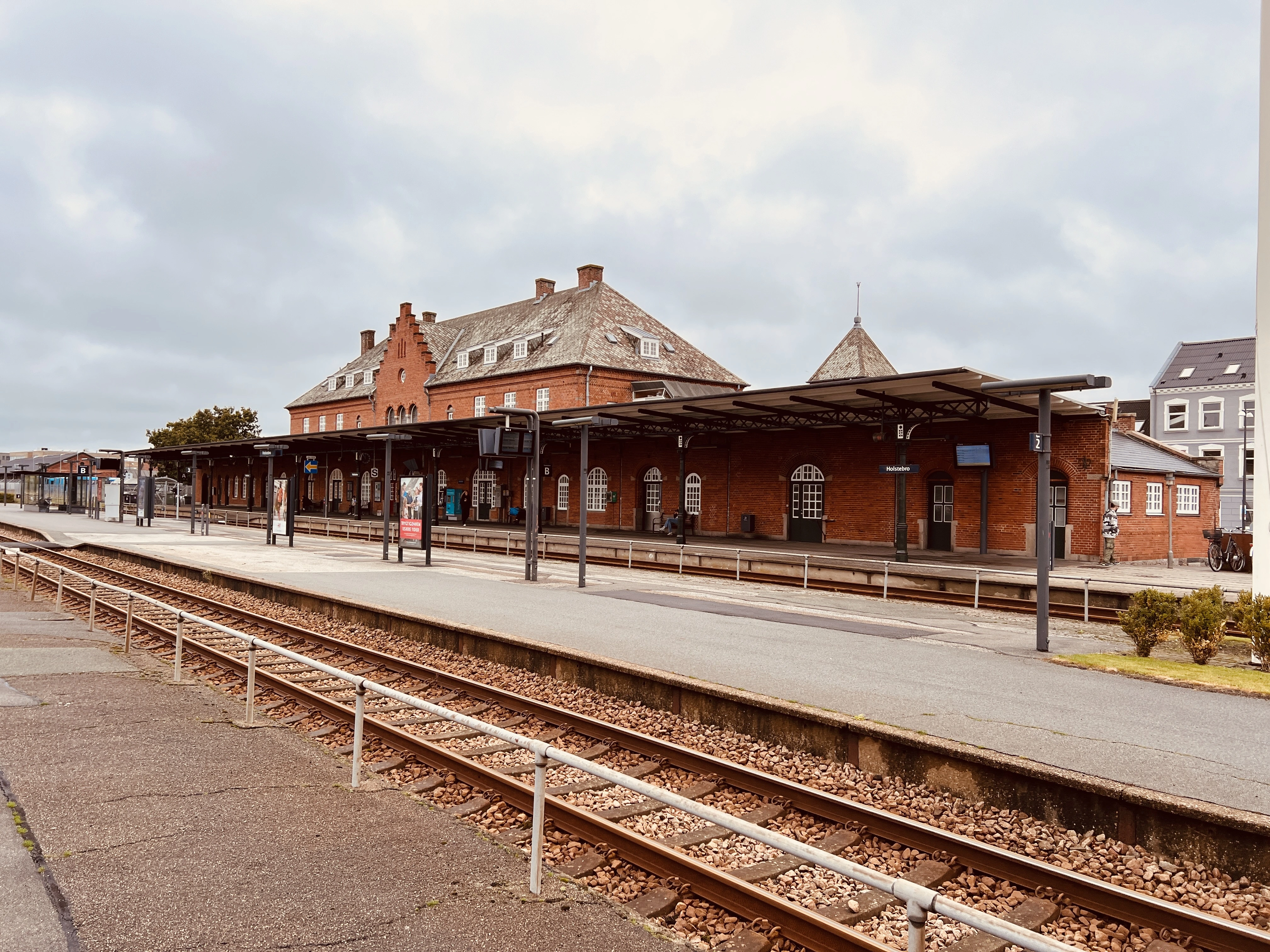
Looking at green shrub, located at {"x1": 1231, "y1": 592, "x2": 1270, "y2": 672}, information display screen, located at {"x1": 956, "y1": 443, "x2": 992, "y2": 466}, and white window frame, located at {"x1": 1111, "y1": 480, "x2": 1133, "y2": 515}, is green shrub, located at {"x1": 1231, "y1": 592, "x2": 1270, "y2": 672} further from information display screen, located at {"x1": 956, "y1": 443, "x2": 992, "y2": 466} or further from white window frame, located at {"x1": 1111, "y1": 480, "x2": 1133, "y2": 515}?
white window frame, located at {"x1": 1111, "y1": 480, "x2": 1133, "y2": 515}

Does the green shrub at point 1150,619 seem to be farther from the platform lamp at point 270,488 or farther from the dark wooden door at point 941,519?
Answer: the platform lamp at point 270,488

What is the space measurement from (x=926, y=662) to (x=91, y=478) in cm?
5024

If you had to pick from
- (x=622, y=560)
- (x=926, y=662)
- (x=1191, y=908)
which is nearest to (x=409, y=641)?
(x=926, y=662)

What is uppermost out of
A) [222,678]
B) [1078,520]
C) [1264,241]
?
[1264,241]

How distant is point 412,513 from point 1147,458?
2186 centimetres

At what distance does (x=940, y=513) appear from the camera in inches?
993

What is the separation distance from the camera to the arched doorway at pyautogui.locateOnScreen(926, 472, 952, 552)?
24.9 metres

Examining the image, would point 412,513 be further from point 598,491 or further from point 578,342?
point 578,342

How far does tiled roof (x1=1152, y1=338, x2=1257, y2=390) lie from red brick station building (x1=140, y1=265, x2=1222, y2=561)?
67.4ft

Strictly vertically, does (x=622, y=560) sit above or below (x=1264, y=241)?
below

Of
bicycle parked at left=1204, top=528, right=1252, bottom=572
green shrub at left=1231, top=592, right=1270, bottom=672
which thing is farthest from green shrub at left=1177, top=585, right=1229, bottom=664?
bicycle parked at left=1204, top=528, right=1252, bottom=572

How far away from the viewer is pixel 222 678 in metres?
10.0

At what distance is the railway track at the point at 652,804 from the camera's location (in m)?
4.36

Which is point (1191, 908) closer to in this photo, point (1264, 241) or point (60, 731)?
point (60, 731)
